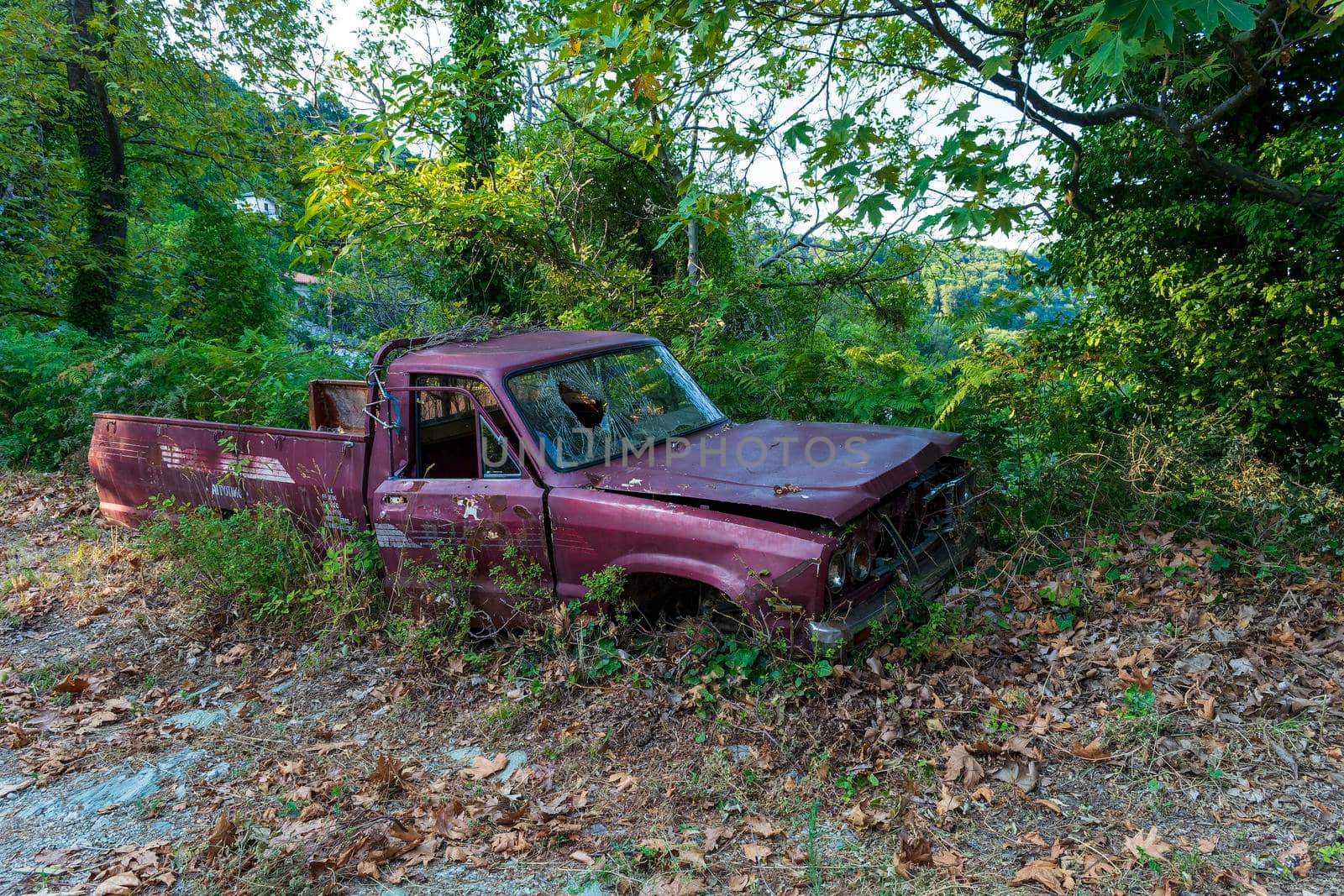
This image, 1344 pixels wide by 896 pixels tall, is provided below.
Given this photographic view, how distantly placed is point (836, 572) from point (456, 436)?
9.60 feet

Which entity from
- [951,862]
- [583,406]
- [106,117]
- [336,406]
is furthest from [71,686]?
[106,117]

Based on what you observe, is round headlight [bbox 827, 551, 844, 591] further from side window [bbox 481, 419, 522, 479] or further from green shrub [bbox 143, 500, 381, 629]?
green shrub [bbox 143, 500, 381, 629]

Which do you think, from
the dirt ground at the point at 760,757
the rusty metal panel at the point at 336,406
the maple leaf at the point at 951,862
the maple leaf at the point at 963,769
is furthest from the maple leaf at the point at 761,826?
the rusty metal panel at the point at 336,406

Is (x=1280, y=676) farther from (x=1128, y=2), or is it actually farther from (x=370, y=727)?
(x=370, y=727)

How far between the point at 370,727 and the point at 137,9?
1343cm

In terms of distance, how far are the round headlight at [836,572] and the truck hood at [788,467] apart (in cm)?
20

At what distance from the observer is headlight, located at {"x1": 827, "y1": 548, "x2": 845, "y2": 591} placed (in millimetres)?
3664

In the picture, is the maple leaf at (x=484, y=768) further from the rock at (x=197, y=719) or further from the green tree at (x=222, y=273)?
the green tree at (x=222, y=273)

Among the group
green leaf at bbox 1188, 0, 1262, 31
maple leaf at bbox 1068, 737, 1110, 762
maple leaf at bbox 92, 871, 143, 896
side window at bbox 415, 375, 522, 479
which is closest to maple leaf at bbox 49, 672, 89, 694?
maple leaf at bbox 92, 871, 143, 896

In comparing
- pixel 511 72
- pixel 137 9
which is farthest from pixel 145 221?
pixel 511 72

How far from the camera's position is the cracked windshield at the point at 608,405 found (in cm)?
453

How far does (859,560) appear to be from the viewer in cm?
395

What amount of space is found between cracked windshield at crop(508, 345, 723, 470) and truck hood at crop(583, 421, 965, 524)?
141mm

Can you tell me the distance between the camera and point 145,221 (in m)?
19.1
